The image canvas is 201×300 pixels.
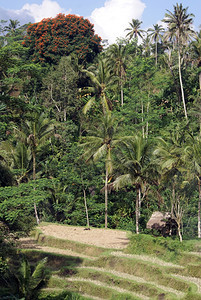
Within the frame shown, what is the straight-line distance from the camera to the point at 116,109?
40.1 m

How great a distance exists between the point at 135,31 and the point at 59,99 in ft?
90.1

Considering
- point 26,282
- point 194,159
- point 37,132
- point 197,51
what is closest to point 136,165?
point 194,159

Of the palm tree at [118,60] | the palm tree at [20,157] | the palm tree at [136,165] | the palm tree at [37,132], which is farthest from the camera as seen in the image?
the palm tree at [118,60]

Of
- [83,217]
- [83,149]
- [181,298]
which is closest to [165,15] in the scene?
[83,149]

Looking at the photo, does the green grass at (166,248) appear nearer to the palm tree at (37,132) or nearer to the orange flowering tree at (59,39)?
the palm tree at (37,132)

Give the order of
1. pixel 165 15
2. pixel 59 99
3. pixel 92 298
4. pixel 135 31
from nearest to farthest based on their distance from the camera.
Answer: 1. pixel 92 298
2. pixel 165 15
3. pixel 59 99
4. pixel 135 31

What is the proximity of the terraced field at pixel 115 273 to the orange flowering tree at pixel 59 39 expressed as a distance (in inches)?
1004

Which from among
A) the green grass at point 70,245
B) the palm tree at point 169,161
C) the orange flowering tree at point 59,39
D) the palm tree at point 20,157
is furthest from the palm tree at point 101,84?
the green grass at point 70,245

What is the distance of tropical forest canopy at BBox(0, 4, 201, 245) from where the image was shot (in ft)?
77.9

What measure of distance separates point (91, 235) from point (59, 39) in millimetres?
24574

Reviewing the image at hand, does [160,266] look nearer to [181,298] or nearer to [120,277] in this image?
[120,277]

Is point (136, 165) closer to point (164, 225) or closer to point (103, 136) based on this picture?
point (164, 225)

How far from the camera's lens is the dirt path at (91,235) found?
21297 millimetres

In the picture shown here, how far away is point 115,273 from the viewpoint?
1703cm
